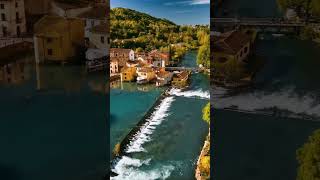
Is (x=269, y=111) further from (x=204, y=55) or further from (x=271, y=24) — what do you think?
(x=204, y=55)

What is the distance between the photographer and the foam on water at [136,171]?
9.76 ft

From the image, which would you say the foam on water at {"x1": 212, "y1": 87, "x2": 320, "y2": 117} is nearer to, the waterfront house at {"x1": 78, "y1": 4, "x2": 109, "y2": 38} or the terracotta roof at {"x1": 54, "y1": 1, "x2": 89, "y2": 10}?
the waterfront house at {"x1": 78, "y1": 4, "x2": 109, "y2": 38}

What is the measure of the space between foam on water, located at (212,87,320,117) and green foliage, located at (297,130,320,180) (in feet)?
0.49

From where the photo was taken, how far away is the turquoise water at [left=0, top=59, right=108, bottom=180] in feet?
8.15

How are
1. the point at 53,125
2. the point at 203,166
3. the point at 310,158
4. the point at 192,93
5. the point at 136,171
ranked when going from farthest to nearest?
the point at 192,93
the point at 136,171
the point at 203,166
the point at 53,125
the point at 310,158

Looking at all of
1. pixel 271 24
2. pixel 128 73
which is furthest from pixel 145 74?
pixel 271 24

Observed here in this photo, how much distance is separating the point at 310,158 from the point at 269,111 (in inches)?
13.6

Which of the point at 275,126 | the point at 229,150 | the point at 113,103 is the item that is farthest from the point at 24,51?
the point at 275,126

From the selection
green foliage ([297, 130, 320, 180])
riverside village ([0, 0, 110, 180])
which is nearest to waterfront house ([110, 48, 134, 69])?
riverside village ([0, 0, 110, 180])

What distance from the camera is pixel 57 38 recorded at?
2713 millimetres

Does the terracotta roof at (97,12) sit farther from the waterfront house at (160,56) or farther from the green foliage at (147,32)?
the waterfront house at (160,56)

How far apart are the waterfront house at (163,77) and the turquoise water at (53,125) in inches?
21.0

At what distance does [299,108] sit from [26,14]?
1746mm

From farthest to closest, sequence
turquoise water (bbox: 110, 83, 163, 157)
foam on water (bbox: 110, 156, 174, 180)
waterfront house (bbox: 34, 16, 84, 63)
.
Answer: turquoise water (bbox: 110, 83, 163, 157), foam on water (bbox: 110, 156, 174, 180), waterfront house (bbox: 34, 16, 84, 63)
